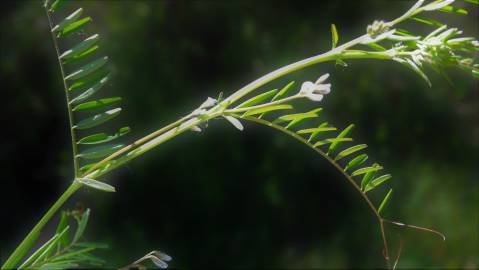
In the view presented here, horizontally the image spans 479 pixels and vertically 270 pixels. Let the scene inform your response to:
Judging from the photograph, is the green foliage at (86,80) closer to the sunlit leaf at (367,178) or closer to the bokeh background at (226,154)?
the sunlit leaf at (367,178)

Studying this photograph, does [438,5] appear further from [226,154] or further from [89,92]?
[226,154]

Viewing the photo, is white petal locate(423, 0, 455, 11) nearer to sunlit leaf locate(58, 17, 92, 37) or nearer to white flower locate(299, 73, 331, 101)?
white flower locate(299, 73, 331, 101)

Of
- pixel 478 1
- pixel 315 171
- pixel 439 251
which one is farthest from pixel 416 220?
pixel 478 1

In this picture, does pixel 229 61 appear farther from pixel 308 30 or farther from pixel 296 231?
pixel 296 231

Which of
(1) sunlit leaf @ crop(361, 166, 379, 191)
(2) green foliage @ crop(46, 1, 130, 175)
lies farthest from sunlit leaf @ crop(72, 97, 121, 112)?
(1) sunlit leaf @ crop(361, 166, 379, 191)

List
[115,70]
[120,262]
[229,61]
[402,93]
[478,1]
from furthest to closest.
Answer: [402,93], [229,61], [115,70], [120,262], [478,1]

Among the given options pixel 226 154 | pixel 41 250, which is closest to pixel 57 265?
pixel 41 250

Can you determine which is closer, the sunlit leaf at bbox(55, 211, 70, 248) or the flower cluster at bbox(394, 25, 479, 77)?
the flower cluster at bbox(394, 25, 479, 77)

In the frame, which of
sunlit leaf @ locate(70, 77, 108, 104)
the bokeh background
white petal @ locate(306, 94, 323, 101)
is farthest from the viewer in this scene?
the bokeh background
